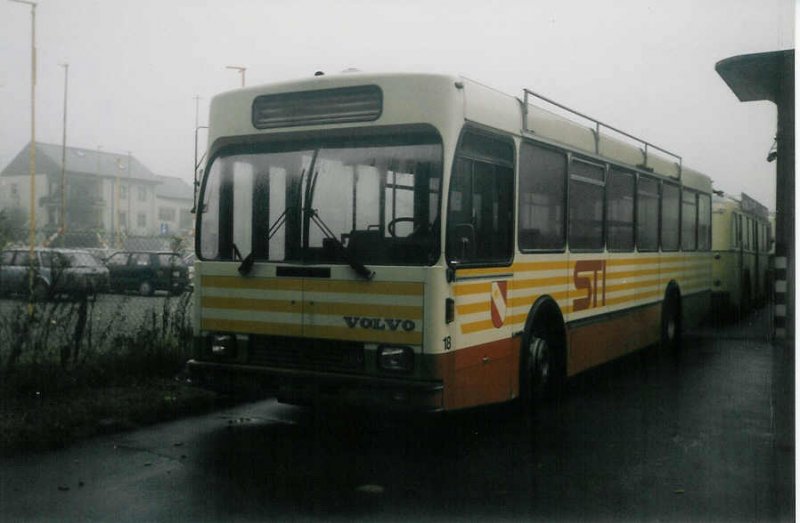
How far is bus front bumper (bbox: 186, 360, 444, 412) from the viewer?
5969 millimetres

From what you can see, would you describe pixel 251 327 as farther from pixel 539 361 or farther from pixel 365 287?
pixel 539 361

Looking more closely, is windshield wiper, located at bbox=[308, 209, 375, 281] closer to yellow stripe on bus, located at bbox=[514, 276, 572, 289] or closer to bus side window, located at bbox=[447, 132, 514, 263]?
bus side window, located at bbox=[447, 132, 514, 263]

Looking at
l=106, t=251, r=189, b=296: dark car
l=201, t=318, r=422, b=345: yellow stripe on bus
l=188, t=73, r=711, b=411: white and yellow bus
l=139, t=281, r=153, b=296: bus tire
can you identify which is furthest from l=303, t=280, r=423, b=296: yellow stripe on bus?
l=139, t=281, r=153, b=296: bus tire

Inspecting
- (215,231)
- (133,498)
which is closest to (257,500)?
(133,498)

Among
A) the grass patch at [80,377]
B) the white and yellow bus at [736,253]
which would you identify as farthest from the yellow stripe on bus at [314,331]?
the white and yellow bus at [736,253]

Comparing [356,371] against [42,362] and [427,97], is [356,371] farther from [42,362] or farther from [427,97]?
[42,362]

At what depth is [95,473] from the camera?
19.0 ft

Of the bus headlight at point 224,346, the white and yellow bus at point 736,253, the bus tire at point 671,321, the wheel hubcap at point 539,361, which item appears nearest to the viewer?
the bus headlight at point 224,346

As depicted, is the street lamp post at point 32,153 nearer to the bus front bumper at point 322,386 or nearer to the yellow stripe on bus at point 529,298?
the bus front bumper at point 322,386

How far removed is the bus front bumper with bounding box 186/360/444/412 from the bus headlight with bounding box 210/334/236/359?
0.08 metres

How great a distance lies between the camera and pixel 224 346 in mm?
6742

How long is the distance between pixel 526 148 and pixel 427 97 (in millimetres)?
1649

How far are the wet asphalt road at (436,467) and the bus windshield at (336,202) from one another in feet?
5.02

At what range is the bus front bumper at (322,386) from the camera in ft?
19.6
